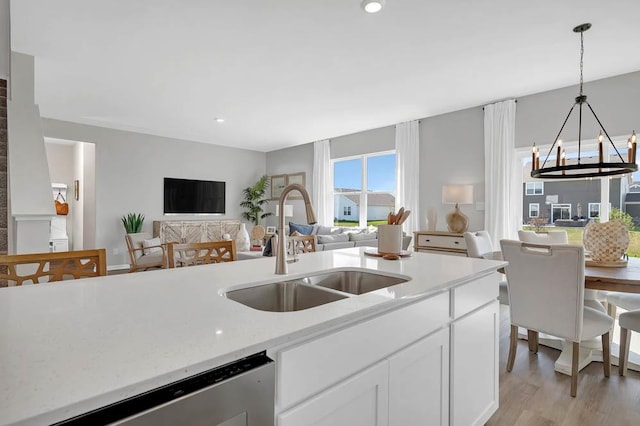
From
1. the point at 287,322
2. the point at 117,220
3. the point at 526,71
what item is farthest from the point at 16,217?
the point at 526,71

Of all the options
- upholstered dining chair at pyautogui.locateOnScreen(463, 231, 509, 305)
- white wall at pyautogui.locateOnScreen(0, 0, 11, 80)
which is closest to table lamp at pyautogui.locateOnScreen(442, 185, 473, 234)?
upholstered dining chair at pyautogui.locateOnScreen(463, 231, 509, 305)

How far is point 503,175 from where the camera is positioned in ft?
14.7

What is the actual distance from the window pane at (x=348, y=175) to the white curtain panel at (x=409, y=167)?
1112 millimetres

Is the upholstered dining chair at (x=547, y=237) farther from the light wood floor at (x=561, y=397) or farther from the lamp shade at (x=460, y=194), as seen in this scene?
the lamp shade at (x=460, y=194)

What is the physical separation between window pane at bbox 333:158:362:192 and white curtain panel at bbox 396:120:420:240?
43.8 inches

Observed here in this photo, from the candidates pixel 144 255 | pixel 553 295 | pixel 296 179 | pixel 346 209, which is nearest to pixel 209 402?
pixel 553 295

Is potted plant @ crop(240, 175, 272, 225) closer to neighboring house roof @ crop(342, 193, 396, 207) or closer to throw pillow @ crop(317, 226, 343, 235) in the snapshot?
throw pillow @ crop(317, 226, 343, 235)

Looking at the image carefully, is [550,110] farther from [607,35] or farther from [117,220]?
[117,220]

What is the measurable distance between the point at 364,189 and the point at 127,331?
6.00m

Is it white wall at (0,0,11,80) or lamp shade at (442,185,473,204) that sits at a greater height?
white wall at (0,0,11,80)

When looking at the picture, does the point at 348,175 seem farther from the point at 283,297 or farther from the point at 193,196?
the point at 283,297

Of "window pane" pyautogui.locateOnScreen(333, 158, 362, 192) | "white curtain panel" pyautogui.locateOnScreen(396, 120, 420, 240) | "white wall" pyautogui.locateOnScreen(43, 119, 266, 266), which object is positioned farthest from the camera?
"window pane" pyautogui.locateOnScreen(333, 158, 362, 192)

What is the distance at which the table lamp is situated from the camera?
15.0ft

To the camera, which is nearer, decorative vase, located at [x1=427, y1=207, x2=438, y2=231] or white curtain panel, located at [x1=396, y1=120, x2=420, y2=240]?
decorative vase, located at [x1=427, y1=207, x2=438, y2=231]
